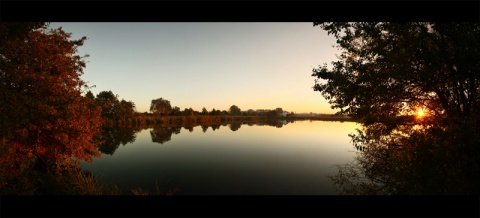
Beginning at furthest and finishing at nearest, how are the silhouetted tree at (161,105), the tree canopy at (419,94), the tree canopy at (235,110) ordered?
the tree canopy at (235,110) < the silhouetted tree at (161,105) < the tree canopy at (419,94)

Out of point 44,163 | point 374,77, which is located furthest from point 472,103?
point 44,163

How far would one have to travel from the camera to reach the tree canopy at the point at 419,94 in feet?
14.1

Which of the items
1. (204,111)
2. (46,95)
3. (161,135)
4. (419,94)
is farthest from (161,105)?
(419,94)

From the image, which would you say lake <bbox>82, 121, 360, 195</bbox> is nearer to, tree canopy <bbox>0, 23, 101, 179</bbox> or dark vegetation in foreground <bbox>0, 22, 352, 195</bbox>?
dark vegetation in foreground <bbox>0, 22, 352, 195</bbox>

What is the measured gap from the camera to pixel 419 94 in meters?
7.38

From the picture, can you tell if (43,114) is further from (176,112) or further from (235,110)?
(235,110)

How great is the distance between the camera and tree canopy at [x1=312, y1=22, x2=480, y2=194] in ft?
14.1

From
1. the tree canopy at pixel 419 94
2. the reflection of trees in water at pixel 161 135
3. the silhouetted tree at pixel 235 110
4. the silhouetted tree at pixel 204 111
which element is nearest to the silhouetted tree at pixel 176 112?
the silhouetted tree at pixel 204 111

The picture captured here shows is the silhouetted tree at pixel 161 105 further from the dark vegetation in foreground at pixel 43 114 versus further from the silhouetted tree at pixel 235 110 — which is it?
the dark vegetation in foreground at pixel 43 114

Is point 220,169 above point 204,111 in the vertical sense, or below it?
below

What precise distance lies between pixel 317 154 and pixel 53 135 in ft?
67.9

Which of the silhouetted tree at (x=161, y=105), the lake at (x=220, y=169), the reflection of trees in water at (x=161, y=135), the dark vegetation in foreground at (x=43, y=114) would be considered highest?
the silhouetted tree at (x=161, y=105)

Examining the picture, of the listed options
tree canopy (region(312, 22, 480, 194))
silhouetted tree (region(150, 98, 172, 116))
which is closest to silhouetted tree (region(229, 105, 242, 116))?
silhouetted tree (region(150, 98, 172, 116))

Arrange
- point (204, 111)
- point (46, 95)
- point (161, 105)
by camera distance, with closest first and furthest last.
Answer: point (46, 95), point (204, 111), point (161, 105)
